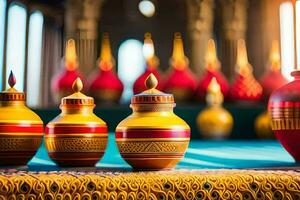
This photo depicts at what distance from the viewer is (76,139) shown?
3.74 ft

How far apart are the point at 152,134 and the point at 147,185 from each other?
0.41 ft

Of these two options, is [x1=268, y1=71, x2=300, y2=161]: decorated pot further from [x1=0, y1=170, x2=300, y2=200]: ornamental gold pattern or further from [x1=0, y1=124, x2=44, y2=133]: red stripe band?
[x1=0, y1=124, x2=44, y2=133]: red stripe band

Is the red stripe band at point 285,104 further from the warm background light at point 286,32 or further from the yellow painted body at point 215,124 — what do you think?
the warm background light at point 286,32

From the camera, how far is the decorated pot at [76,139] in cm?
114

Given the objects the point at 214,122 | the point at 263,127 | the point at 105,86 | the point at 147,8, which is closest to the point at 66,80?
the point at 105,86

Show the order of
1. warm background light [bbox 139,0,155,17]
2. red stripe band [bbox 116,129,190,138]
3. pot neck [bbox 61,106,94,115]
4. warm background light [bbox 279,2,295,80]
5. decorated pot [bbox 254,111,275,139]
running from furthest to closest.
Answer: warm background light [bbox 139,0,155,17] → warm background light [bbox 279,2,295,80] → decorated pot [bbox 254,111,275,139] → pot neck [bbox 61,106,94,115] → red stripe band [bbox 116,129,190,138]

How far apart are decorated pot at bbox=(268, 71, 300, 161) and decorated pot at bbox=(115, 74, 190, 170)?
0.27m

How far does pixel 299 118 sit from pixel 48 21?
5115mm

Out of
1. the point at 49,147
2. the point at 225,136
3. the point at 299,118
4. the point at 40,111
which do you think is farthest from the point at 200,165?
the point at 40,111

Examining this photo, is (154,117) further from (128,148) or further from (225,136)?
(225,136)

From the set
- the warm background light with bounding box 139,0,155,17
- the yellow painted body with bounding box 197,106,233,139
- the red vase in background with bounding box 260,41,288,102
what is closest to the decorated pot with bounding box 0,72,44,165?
the yellow painted body with bounding box 197,106,233,139

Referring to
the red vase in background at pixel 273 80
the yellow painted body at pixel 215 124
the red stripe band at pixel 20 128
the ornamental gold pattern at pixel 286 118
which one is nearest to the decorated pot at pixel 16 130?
the red stripe band at pixel 20 128

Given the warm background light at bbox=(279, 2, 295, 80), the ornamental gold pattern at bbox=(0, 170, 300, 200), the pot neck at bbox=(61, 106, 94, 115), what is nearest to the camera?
the ornamental gold pattern at bbox=(0, 170, 300, 200)

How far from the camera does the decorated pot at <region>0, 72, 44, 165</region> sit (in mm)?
1129
